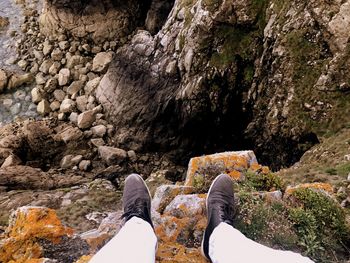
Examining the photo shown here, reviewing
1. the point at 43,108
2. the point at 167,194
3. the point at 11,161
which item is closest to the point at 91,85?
the point at 43,108

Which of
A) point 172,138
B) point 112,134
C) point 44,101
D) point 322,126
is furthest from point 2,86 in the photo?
point 322,126

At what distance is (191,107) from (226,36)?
3363 mm

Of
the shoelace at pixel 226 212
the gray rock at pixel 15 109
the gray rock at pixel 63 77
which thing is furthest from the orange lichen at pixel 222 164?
the gray rock at pixel 15 109

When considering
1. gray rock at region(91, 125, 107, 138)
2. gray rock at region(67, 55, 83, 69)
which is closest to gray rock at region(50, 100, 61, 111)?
gray rock at region(67, 55, 83, 69)

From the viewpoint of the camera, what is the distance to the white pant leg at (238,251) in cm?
422

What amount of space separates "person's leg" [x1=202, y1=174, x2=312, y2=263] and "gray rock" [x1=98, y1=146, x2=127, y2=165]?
35.4 ft

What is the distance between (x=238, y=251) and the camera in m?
4.53

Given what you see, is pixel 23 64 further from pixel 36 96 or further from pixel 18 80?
pixel 36 96

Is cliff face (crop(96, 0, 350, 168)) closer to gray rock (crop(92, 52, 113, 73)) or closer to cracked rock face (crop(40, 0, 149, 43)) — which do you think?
gray rock (crop(92, 52, 113, 73))

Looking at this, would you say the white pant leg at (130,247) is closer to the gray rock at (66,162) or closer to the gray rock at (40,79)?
the gray rock at (66,162)

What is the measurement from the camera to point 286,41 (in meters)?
13.9

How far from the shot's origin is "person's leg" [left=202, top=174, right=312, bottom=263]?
→ 4312 mm

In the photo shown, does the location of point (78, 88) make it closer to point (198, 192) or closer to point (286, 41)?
point (286, 41)

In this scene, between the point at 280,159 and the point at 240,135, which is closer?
the point at 280,159
